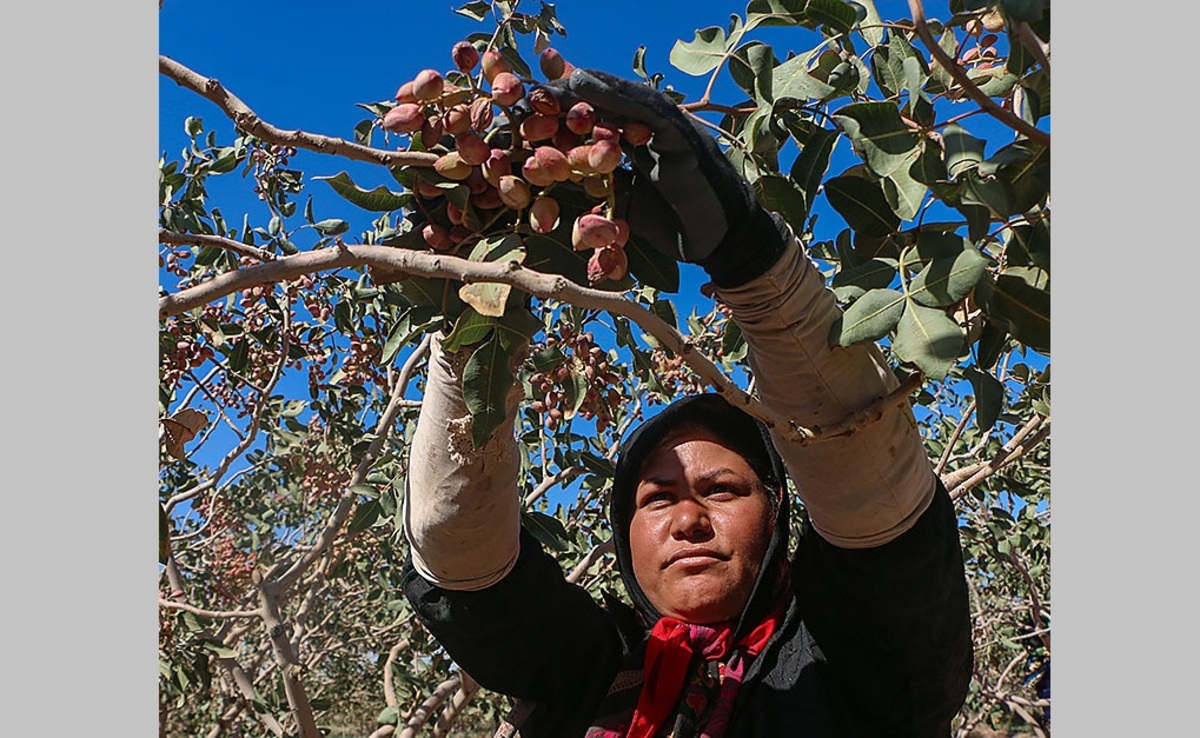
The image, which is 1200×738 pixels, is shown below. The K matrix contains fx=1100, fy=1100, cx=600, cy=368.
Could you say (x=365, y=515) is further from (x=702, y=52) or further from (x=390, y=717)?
(x=702, y=52)

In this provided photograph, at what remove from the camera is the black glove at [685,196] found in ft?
4.14

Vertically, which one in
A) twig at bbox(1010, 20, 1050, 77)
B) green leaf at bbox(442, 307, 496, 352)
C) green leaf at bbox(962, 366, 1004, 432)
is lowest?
green leaf at bbox(962, 366, 1004, 432)

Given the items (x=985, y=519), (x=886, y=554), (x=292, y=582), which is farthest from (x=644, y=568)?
(x=985, y=519)

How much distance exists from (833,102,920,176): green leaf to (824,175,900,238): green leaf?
9 cm

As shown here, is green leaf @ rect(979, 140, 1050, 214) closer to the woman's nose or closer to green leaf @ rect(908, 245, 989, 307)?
green leaf @ rect(908, 245, 989, 307)

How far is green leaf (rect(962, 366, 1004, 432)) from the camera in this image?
1.33m

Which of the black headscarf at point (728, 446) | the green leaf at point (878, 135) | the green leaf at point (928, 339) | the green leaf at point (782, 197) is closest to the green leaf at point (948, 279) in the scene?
the green leaf at point (928, 339)

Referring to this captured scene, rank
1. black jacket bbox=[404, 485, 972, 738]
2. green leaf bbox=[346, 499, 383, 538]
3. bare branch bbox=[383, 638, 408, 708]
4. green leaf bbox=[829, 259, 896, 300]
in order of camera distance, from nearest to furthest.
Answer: green leaf bbox=[829, 259, 896, 300], black jacket bbox=[404, 485, 972, 738], green leaf bbox=[346, 499, 383, 538], bare branch bbox=[383, 638, 408, 708]

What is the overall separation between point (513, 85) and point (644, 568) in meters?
1.04

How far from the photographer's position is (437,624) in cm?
192

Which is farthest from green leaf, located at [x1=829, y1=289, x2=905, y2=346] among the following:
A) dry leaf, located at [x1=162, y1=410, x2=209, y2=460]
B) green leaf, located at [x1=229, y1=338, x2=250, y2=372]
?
green leaf, located at [x1=229, y1=338, x2=250, y2=372]

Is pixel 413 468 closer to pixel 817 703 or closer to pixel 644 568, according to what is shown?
pixel 644 568

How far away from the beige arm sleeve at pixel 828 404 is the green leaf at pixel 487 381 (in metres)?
0.31

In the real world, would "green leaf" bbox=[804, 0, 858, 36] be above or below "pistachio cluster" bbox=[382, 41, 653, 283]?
above
